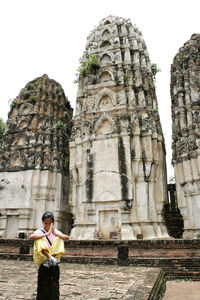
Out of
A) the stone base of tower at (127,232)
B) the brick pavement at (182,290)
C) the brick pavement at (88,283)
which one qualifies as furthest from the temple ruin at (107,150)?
the brick pavement at (88,283)

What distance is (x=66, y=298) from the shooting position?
5.09 m

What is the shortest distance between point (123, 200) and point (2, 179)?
371 inches

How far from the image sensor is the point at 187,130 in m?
16.4

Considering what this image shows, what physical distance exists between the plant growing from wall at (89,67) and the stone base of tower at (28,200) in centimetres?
842

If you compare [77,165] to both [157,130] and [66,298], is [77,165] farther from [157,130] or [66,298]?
[66,298]

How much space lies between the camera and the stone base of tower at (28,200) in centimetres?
1770

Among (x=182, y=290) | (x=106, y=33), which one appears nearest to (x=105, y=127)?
(x=106, y=33)

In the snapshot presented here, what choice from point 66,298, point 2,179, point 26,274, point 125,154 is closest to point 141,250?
point 26,274

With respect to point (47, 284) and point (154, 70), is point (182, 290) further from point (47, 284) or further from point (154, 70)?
point (154, 70)

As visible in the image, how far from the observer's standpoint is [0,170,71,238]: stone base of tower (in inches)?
697

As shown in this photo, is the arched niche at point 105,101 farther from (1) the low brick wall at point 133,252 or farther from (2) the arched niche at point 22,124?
(1) the low brick wall at point 133,252

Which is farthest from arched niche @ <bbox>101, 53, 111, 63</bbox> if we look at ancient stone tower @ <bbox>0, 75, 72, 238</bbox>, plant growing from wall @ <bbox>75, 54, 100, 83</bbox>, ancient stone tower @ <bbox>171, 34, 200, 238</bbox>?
ancient stone tower @ <bbox>171, 34, 200, 238</bbox>

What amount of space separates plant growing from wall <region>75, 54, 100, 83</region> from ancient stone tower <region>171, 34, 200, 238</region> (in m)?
6.00

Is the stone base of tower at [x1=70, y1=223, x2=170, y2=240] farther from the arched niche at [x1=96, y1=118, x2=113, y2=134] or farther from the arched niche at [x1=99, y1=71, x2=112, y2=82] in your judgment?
the arched niche at [x1=99, y1=71, x2=112, y2=82]
